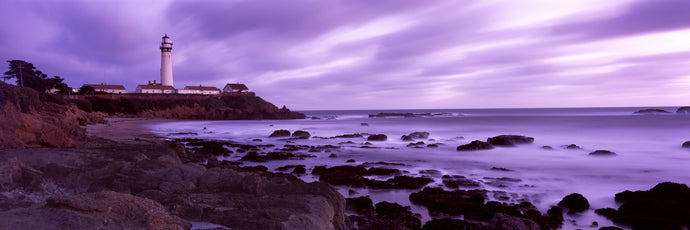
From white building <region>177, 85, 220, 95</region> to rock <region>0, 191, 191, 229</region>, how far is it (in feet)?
224

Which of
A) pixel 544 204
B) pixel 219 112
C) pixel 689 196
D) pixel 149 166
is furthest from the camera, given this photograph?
pixel 219 112

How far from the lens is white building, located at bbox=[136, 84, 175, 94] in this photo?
2475 inches

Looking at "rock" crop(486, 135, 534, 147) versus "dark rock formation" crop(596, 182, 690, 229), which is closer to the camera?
"dark rock formation" crop(596, 182, 690, 229)

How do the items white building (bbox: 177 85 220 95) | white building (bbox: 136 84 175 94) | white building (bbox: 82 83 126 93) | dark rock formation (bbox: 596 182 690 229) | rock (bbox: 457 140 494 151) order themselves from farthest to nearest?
white building (bbox: 177 85 220 95), white building (bbox: 136 84 175 94), white building (bbox: 82 83 126 93), rock (bbox: 457 140 494 151), dark rock formation (bbox: 596 182 690 229)

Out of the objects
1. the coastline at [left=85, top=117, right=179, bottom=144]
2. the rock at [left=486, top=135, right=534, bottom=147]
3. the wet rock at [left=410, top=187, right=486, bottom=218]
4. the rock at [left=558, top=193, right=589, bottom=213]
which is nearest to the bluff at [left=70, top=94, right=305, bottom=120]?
the coastline at [left=85, top=117, right=179, bottom=144]

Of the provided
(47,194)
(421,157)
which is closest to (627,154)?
(421,157)

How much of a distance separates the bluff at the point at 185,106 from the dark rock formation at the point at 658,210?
4862 cm

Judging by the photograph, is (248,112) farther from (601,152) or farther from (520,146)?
(601,152)

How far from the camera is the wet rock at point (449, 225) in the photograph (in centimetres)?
618

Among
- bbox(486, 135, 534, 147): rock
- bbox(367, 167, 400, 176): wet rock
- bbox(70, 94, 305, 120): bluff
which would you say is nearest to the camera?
bbox(367, 167, 400, 176): wet rock

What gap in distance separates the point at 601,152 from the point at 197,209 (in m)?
17.5

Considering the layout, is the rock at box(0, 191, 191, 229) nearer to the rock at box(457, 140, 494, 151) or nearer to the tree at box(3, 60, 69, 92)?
the rock at box(457, 140, 494, 151)

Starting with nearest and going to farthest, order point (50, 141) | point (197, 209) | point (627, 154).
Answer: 1. point (197, 209)
2. point (50, 141)
3. point (627, 154)

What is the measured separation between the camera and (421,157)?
51.7 ft
